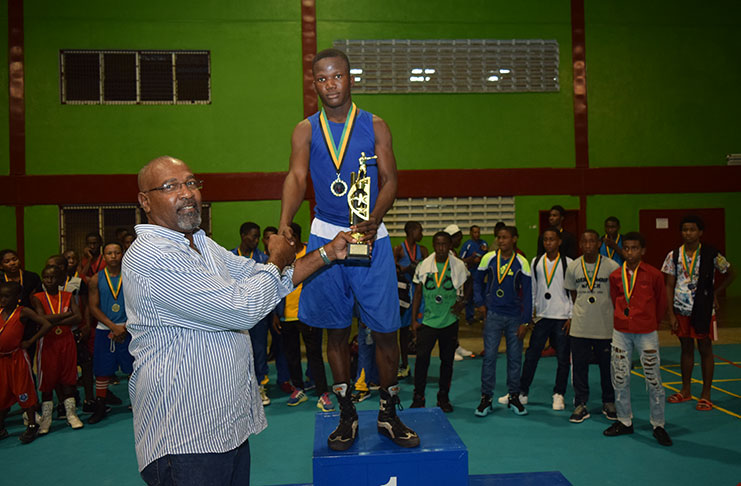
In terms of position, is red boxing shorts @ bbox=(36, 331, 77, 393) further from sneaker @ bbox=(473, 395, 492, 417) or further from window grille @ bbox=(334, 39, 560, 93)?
window grille @ bbox=(334, 39, 560, 93)

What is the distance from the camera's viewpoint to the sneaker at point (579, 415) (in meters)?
6.14

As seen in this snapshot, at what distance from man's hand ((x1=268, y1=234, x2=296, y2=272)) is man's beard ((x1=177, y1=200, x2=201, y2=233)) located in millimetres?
315

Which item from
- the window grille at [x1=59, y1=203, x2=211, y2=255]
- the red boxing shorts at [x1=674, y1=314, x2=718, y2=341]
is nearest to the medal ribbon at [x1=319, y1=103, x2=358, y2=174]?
the red boxing shorts at [x1=674, y1=314, x2=718, y2=341]

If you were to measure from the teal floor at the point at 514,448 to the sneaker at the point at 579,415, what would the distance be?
6 cm

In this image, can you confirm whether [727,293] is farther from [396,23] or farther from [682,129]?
[396,23]

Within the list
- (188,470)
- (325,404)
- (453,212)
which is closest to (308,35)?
(453,212)

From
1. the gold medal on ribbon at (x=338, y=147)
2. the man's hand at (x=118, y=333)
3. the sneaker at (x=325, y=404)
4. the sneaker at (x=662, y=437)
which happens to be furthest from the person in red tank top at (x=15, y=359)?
the sneaker at (x=662, y=437)

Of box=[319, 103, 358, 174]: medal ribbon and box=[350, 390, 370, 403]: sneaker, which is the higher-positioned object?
box=[319, 103, 358, 174]: medal ribbon

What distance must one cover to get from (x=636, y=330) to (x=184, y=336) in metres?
4.57

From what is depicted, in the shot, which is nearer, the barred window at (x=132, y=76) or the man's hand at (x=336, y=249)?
the man's hand at (x=336, y=249)

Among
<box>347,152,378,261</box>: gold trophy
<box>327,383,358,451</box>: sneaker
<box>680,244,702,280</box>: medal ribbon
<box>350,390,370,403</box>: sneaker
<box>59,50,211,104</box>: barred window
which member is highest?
<box>59,50,211,104</box>: barred window

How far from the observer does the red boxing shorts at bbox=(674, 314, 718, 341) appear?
20.7 feet

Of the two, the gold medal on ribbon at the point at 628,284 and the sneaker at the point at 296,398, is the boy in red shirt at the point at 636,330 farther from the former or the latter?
the sneaker at the point at 296,398

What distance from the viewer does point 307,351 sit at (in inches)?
276
